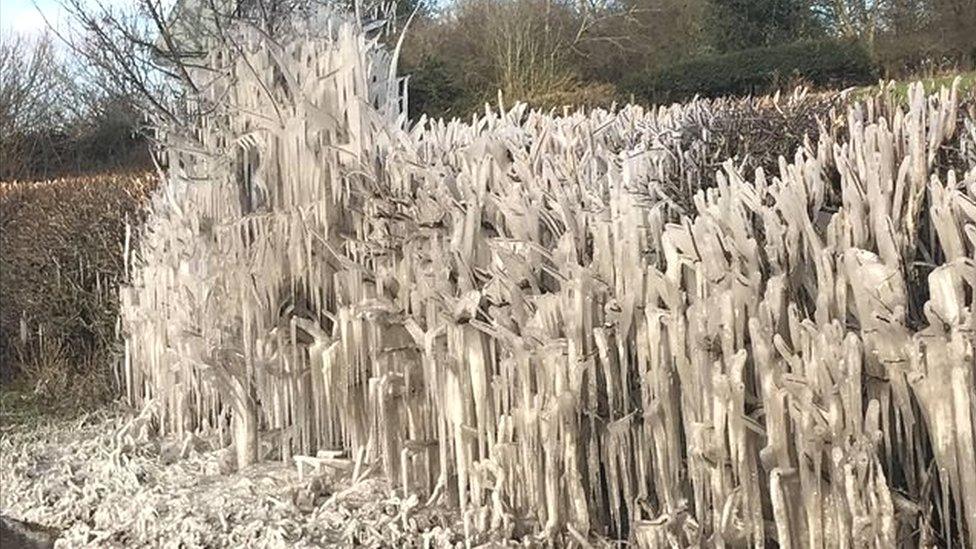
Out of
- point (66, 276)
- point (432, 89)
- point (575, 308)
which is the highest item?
point (432, 89)

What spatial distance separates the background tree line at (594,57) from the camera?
16.7 m

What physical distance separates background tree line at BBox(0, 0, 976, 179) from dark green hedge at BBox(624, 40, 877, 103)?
0.02m

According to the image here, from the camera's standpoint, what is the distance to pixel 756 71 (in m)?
17.8

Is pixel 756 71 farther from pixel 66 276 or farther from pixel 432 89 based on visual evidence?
pixel 66 276

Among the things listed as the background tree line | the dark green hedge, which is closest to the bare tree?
the background tree line

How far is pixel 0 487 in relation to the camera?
259 inches

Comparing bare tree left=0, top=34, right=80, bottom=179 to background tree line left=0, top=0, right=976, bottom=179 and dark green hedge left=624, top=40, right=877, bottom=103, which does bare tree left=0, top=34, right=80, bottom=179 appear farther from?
dark green hedge left=624, top=40, right=877, bottom=103

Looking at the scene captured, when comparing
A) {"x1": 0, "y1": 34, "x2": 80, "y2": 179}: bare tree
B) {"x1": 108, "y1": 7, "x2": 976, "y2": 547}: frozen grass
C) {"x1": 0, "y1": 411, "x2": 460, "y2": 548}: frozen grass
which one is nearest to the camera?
{"x1": 108, "y1": 7, "x2": 976, "y2": 547}: frozen grass

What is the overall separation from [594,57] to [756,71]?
12.8ft

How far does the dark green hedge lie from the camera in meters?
17.4

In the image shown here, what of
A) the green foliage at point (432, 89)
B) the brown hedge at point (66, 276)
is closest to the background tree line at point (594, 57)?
the green foliage at point (432, 89)

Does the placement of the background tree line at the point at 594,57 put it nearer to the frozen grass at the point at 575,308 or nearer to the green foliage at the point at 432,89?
the green foliage at the point at 432,89

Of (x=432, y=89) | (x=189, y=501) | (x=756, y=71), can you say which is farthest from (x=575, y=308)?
(x=756, y=71)

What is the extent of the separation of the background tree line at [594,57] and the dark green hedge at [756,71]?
23 mm
